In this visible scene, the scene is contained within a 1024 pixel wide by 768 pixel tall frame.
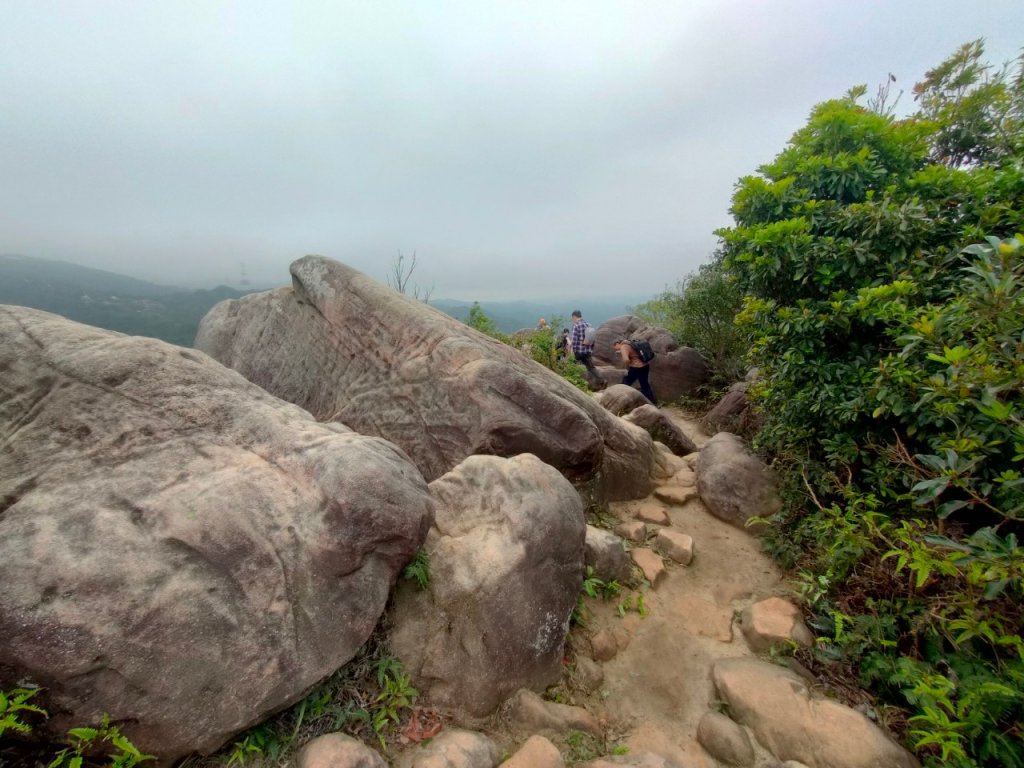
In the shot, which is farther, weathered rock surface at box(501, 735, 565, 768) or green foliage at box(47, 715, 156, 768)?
weathered rock surface at box(501, 735, 565, 768)

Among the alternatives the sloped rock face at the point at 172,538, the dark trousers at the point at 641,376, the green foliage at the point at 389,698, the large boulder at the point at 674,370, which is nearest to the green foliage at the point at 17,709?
the sloped rock face at the point at 172,538

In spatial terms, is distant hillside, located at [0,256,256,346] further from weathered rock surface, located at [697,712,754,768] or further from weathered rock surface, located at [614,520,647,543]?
weathered rock surface, located at [697,712,754,768]

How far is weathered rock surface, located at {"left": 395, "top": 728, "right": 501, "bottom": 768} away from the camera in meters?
2.91

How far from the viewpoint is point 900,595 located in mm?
3732

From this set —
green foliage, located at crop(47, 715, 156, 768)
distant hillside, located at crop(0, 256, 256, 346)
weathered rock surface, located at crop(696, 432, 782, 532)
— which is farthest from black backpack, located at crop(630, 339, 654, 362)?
distant hillside, located at crop(0, 256, 256, 346)

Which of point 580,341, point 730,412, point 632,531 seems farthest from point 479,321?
point 632,531

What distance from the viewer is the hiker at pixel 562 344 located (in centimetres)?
1218

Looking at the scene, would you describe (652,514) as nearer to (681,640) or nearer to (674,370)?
(681,640)

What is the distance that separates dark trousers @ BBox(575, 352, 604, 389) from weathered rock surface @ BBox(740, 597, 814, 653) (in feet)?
30.8

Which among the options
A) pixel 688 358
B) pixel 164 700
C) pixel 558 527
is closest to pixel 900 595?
pixel 558 527

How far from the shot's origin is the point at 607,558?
4.71 m

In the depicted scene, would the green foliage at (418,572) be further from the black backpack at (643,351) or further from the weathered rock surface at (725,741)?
the black backpack at (643,351)

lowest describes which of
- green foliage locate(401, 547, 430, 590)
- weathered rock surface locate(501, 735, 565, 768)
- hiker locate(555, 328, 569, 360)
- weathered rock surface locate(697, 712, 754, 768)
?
weathered rock surface locate(697, 712, 754, 768)

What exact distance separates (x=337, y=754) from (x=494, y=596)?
139 cm
